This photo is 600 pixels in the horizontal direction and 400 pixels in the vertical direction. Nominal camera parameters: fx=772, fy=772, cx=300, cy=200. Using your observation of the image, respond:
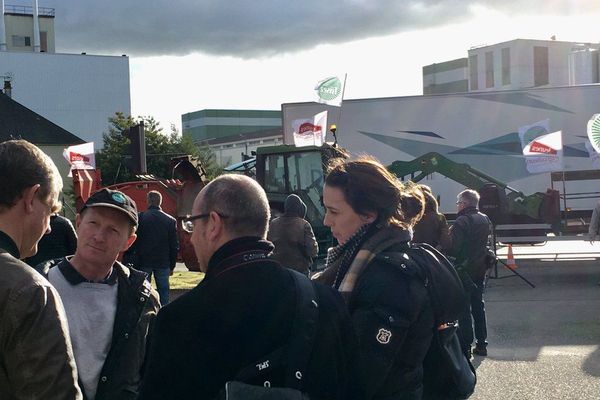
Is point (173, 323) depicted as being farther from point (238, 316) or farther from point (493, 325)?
point (493, 325)

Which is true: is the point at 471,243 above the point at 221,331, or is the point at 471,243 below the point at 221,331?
below

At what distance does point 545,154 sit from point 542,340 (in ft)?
30.9

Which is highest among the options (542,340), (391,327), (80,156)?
(80,156)

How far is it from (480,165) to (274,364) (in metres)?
19.9

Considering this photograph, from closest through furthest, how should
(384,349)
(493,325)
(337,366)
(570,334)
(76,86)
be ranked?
(337,366) < (384,349) < (570,334) < (493,325) < (76,86)

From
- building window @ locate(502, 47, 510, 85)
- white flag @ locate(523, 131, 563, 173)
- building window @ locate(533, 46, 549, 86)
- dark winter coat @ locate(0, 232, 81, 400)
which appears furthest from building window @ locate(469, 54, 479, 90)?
dark winter coat @ locate(0, 232, 81, 400)

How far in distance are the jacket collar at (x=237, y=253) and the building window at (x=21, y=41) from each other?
84.1 metres

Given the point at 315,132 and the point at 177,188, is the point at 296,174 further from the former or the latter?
the point at 315,132

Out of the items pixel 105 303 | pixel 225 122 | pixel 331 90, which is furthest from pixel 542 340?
pixel 225 122

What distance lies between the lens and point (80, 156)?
2289 cm

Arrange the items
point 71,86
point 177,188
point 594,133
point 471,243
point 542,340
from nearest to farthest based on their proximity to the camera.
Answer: point 471,243
point 542,340
point 177,188
point 594,133
point 71,86

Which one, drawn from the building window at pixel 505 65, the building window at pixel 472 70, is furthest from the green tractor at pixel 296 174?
the building window at pixel 472 70

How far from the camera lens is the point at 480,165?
2139 centimetres

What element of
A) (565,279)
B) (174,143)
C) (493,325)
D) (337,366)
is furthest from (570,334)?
(174,143)
